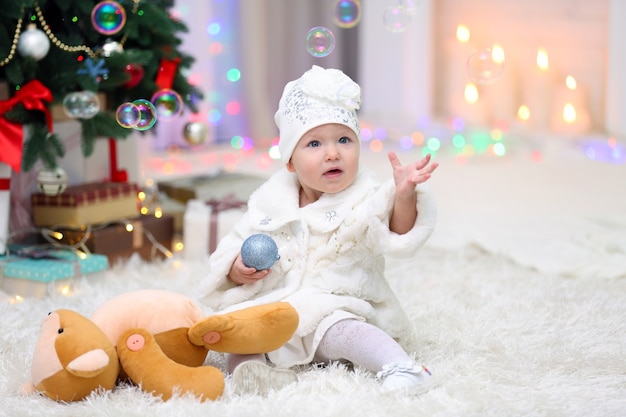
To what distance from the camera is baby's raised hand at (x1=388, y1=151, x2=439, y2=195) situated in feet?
3.86

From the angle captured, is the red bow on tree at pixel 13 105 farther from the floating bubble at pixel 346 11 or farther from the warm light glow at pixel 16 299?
the floating bubble at pixel 346 11

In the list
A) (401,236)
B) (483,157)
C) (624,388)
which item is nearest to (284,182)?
(401,236)

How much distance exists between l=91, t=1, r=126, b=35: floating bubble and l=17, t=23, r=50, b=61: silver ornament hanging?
0.11 metres

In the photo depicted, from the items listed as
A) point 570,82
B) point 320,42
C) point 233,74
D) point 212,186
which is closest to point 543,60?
point 570,82

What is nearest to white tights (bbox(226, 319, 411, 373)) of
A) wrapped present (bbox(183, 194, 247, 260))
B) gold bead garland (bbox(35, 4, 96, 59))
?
wrapped present (bbox(183, 194, 247, 260))

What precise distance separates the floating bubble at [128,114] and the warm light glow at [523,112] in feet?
7.69

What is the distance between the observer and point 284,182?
139 cm

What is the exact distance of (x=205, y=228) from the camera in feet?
6.75

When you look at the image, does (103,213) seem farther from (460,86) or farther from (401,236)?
(460,86)

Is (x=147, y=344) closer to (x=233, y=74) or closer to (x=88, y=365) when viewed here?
(x=88, y=365)

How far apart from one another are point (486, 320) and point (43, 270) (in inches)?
35.2

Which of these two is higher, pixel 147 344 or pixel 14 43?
pixel 14 43

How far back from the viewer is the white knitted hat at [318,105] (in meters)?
1.29

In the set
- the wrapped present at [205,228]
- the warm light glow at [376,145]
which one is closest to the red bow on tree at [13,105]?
the wrapped present at [205,228]
